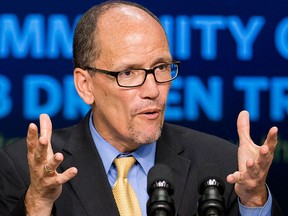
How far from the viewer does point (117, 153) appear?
100.0 inches

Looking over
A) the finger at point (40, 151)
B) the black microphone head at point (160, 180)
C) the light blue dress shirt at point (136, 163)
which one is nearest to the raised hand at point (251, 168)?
the black microphone head at point (160, 180)

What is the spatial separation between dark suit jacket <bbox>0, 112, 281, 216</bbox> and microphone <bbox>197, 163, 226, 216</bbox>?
418 mm

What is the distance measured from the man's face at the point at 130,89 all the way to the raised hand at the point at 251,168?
0.89 feet

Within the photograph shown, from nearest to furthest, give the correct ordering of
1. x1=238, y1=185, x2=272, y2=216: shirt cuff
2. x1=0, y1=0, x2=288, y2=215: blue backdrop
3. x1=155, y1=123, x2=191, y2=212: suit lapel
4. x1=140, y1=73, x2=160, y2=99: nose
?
1. x1=238, y1=185, x2=272, y2=216: shirt cuff
2. x1=140, y1=73, x2=160, y2=99: nose
3. x1=155, y1=123, x2=191, y2=212: suit lapel
4. x1=0, y1=0, x2=288, y2=215: blue backdrop

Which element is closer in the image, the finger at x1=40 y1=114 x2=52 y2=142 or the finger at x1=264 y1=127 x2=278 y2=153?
the finger at x1=264 y1=127 x2=278 y2=153

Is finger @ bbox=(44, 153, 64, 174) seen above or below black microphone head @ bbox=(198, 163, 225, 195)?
below

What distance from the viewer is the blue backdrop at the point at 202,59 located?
350 cm

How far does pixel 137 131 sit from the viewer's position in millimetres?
2428

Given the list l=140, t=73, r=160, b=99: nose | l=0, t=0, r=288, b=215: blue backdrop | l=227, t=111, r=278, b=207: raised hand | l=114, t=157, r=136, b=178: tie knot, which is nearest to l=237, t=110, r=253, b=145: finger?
l=227, t=111, r=278, b=207: raised hand

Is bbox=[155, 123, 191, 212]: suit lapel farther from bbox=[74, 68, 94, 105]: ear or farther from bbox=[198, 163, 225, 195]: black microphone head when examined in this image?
bbox=[198, 163, 225, 195]: black microphone head

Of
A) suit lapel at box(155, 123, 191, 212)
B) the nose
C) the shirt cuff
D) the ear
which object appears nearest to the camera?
the shirt cuff

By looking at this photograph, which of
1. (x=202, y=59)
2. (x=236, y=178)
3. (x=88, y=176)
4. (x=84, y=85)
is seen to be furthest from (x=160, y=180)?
(x=202, y=59)

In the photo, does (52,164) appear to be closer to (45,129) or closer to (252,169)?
(45,129)

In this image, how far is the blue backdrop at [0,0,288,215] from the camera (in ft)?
11.5
